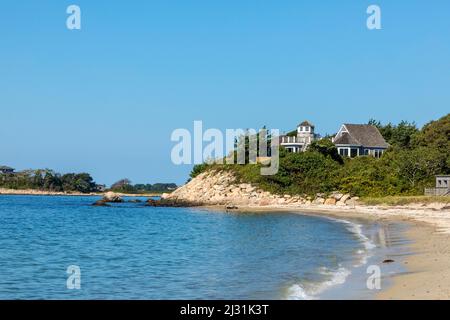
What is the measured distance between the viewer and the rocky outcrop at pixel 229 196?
2869 inches

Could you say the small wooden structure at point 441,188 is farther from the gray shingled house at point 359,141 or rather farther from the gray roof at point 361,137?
the gray roof at point 361,137

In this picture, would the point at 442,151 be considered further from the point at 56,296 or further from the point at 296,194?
the point at 56,296

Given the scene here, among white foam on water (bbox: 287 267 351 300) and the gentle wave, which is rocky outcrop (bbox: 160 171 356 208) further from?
white foam on water (bbox: 287 267 351 300)

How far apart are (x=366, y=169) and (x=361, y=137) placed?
16.2 m

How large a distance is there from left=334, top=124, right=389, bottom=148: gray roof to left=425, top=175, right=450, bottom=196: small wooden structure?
25.3 metres

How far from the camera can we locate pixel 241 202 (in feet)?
261

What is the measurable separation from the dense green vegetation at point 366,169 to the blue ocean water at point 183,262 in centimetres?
2584

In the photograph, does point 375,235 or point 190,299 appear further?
point 375,235

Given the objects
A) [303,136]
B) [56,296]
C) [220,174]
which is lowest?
[56,296]

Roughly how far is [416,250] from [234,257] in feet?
26.2

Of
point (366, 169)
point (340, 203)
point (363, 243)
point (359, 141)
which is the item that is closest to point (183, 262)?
point (363, 243)

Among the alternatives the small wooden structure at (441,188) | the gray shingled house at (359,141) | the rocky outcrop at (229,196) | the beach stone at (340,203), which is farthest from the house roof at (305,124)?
the small wooden structure at (441,188)

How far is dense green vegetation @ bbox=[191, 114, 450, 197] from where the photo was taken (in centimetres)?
6819

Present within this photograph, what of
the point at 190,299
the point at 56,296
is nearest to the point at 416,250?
the point at 190,299
